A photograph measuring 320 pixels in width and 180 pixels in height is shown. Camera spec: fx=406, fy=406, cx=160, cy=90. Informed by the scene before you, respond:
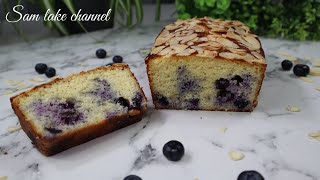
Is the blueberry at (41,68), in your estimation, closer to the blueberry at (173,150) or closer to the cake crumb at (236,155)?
the blueberry at (173,150)

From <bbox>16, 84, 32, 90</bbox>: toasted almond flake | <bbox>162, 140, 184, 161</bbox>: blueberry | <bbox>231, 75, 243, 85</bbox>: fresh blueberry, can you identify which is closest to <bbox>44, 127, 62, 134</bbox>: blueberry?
<bbox>162, 140, 184, 161</bbox>: blueberry

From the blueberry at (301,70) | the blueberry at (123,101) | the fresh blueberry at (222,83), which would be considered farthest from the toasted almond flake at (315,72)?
the blueberry at (123,101)

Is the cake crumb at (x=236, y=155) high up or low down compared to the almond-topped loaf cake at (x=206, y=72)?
down

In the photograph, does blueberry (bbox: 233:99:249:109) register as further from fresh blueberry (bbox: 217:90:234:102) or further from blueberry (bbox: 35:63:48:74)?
blueberry (bbox: 35:63:48:74)

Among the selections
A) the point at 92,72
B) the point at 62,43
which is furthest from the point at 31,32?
the point at 92,72

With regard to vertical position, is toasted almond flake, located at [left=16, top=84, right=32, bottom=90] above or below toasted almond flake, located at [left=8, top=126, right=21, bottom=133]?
below

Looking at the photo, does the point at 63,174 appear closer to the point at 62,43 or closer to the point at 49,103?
the point at 49,103

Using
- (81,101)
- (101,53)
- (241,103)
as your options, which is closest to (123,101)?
(81,101)
